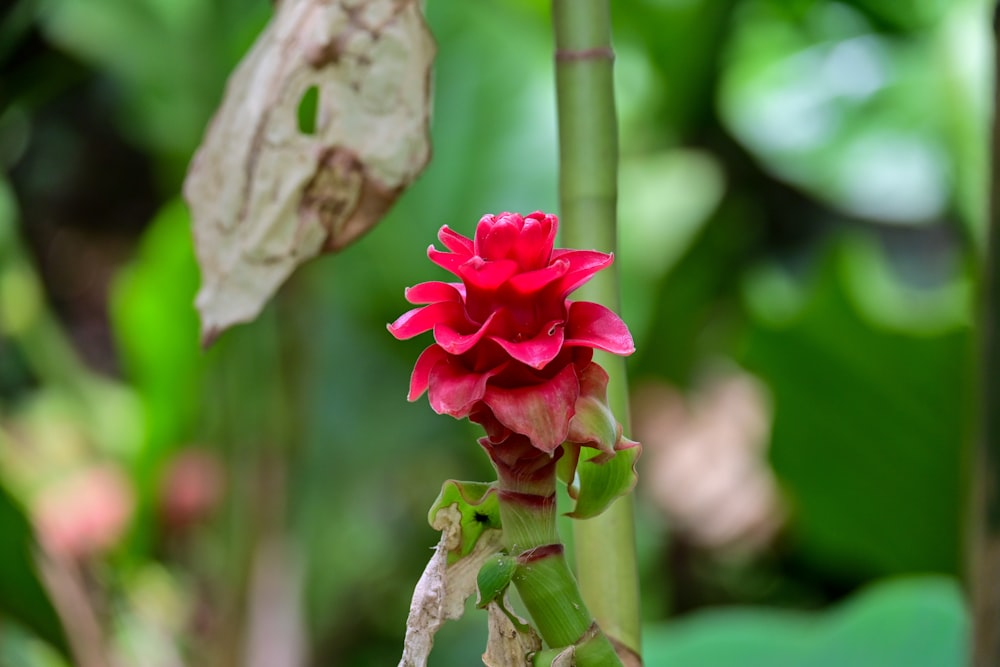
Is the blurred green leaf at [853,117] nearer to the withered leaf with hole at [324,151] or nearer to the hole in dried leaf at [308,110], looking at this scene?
the hole in dried leaf at [308,110]

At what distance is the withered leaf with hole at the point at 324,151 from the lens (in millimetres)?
352

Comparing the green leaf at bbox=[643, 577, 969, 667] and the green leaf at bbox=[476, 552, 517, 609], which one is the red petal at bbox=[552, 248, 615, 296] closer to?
the green leaf at bbox=[476, 552, 517, 609]

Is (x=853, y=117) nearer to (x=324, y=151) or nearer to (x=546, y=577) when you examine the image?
(x=324, y=151)

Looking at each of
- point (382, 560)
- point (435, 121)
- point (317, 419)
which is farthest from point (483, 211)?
point (382, 560)

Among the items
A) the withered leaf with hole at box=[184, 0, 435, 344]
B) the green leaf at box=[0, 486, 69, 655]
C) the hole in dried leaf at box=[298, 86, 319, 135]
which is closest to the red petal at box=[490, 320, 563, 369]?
the withered leaf with hole at box=[184, 0, 435, 344]

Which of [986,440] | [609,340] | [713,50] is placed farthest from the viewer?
[713,50]

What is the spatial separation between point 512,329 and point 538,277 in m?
0.01

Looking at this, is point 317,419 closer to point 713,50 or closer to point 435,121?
point 435,121

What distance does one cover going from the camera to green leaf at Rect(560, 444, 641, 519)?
0.25 metres

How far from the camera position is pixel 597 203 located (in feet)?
0.98

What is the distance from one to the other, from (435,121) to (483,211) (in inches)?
5.5

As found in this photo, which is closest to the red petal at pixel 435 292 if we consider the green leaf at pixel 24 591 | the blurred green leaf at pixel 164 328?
the green leaf at pixel 24 591

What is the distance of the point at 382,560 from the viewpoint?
1.44m

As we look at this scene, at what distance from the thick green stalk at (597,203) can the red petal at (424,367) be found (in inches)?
2.6
